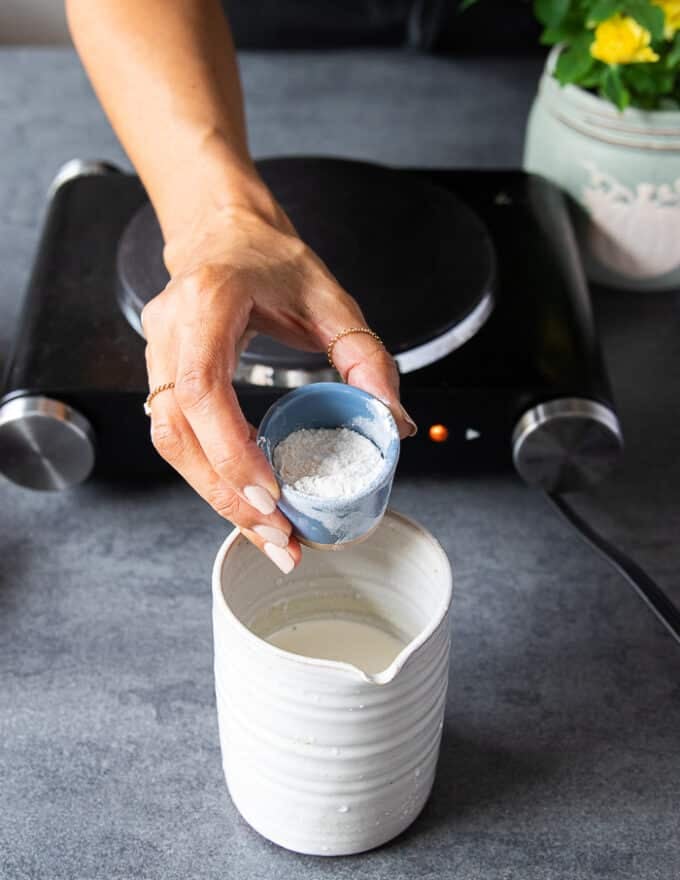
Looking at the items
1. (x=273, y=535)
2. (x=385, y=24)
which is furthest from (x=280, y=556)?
(x=385, y=24)

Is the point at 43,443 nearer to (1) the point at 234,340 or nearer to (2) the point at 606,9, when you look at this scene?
(1) the point at 234,340

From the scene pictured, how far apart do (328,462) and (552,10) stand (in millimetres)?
581

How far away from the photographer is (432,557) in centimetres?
63

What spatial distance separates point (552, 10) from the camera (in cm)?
98

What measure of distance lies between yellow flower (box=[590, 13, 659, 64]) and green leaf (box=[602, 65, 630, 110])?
0.7 inches

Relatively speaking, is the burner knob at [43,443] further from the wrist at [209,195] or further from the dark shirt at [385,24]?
the dark shirt at [385,24]

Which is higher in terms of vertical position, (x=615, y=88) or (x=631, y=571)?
(x=615, y=88)

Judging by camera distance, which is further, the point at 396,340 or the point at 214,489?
the point at 396,340

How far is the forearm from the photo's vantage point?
0.78m

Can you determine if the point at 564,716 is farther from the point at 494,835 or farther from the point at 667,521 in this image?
the point at 667,521

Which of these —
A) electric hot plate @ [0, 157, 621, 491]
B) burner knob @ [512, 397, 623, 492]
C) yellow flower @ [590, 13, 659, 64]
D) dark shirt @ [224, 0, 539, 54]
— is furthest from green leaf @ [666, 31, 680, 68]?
dark shirt @ [224, 0, 539, 54]

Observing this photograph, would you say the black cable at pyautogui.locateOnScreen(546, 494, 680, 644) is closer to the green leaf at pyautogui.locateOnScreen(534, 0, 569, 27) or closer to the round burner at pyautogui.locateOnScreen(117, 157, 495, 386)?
the round burner at pyautogui.locateOnScreen(117, 157, 495, 386)

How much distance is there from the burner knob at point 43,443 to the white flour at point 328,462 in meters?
0.30

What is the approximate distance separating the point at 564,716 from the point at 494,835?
109 millimetres
